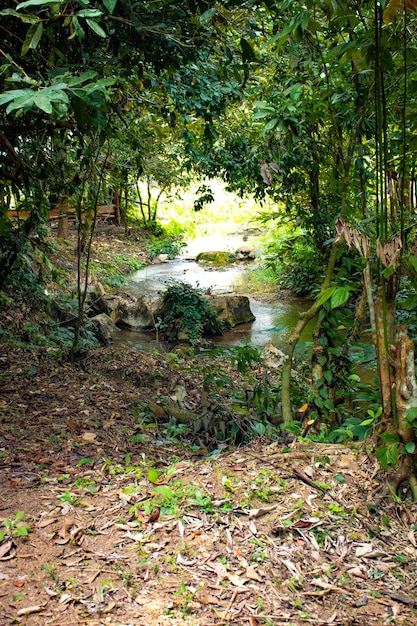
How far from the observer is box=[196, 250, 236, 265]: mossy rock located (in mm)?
15797

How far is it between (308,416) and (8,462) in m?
1.86

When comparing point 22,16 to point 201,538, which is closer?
point 22,16

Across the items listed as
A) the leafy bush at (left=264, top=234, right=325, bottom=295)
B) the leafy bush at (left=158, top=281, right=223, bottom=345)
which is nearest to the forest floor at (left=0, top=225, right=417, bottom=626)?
the leafy bush at (left=158, top=281, right=223, bottom=345)

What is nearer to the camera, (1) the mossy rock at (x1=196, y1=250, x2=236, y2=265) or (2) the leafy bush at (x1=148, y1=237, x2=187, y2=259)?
(1) the mossy rock at (x1=196, y1=250, x2=236, y2=265)

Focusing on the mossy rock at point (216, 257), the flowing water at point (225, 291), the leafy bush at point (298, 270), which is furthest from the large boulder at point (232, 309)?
the mossy rock at point (216, 257)

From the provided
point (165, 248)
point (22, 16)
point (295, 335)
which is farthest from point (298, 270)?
point (22, 16)

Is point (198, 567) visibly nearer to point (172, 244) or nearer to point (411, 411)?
point (411, 411)

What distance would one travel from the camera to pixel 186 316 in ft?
28.5

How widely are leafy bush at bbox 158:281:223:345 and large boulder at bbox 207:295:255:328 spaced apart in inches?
11.8

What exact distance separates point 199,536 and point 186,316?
6.44 meters

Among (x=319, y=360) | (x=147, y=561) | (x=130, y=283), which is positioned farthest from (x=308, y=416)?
(x=130, y=283)

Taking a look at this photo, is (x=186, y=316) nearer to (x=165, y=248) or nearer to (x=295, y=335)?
(x=295, y=335)

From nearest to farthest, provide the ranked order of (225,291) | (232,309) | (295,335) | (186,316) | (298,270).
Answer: (295,335), (186,316), (232,309), (298,270), (225,291)

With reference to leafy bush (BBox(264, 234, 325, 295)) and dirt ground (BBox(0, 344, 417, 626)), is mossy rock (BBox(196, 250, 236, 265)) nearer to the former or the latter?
leafy bush (BBox(264, 234, 325, 295))
